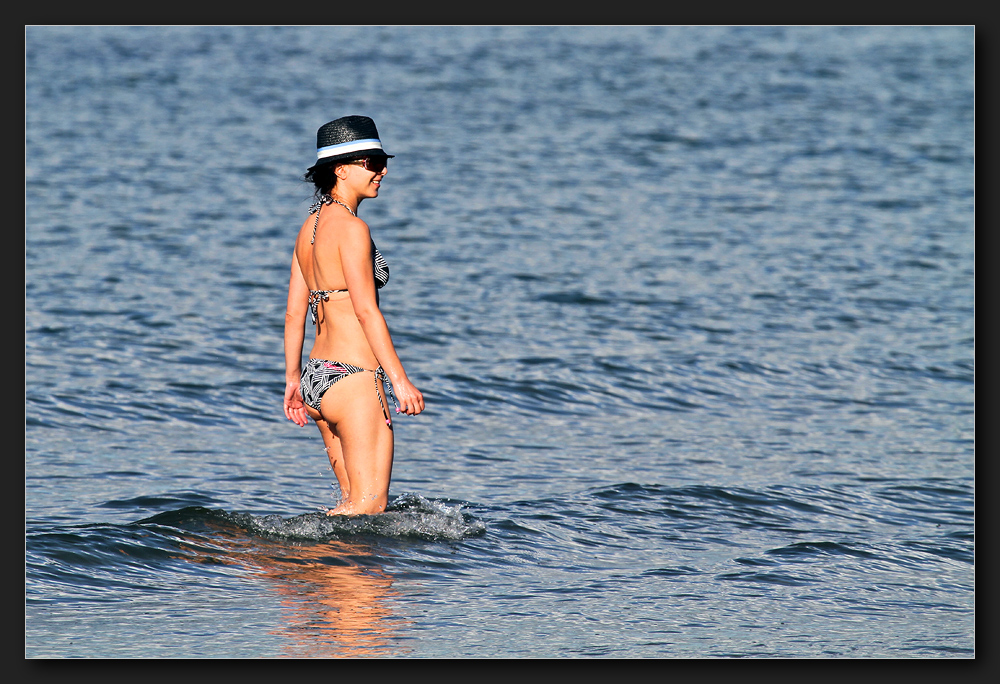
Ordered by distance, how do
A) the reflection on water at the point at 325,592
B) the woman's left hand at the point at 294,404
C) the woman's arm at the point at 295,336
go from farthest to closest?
the woman's left hand at the point at 294,404 < the woman's arm at the point at 295,336 < the reflection on water at the point at 325,592

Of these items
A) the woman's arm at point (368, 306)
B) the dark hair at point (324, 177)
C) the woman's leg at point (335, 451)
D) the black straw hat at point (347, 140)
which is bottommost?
the woman's leg at point (335, 451)

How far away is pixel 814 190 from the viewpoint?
19.2 meters

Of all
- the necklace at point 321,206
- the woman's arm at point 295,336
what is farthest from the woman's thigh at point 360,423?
the necklace at point 321,206

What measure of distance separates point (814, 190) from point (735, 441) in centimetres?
1055

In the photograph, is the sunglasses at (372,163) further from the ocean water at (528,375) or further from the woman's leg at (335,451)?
the ocean water at (528,375)

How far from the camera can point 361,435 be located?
6410 mm

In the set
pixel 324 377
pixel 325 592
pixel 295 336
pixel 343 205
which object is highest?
pixel 343 205

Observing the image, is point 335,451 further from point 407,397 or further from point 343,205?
point 343,205

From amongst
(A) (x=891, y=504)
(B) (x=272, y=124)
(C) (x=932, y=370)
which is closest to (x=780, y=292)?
(C) (x=932, y=370)

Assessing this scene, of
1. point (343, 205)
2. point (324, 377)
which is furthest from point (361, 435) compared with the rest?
point (343, 205)

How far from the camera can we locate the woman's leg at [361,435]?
6.36 meters

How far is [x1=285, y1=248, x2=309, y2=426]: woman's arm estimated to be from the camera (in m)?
6.57

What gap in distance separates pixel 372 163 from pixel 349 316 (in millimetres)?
744

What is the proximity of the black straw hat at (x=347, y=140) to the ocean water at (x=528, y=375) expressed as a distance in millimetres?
1947
